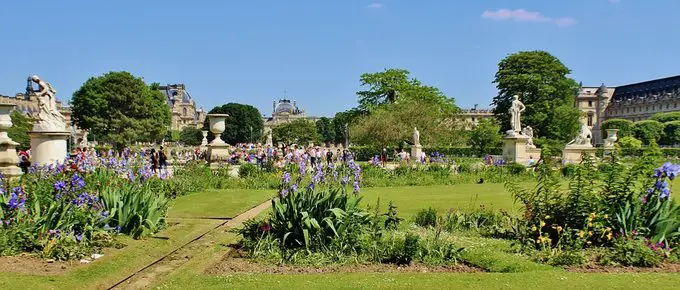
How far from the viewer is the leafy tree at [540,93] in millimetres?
50750

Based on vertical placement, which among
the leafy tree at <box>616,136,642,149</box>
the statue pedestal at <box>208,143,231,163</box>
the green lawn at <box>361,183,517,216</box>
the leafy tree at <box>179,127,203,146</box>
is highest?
the leafy tree at <box>179,127,203,146</box>

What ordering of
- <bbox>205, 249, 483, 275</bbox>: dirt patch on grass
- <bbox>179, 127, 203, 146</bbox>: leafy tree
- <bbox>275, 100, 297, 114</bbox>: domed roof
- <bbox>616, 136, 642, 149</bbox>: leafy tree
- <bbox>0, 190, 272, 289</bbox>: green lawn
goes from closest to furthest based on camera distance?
<bbox>0, 190, 272, 289</bbox>: green lawn
<bbox>205, 249, 483, 275</bbox>: dirt patch on grass
<bbox>616, 136, 642, 149</bbox>: leafy tree
<bbox>179, 127, 203, 146</bbox>: leafy tree
<bbox>275, 100, 297, 114</bbox>: domed roof

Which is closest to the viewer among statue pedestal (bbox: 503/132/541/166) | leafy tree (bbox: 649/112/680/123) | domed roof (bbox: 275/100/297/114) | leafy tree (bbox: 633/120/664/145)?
statue pedestal (bbox: 503/132/541/166)

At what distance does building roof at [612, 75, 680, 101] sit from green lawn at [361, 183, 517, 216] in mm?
110799

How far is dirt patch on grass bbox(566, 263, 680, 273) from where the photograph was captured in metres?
6.51

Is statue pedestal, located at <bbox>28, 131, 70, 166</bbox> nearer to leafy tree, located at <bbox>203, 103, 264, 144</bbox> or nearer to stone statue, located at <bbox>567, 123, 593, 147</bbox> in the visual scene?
stone statue, located at <bbox>567, 123, 593, 147</bbox>

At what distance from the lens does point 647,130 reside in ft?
270

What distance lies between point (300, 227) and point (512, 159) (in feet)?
78.9

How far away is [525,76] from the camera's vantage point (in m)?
51.7

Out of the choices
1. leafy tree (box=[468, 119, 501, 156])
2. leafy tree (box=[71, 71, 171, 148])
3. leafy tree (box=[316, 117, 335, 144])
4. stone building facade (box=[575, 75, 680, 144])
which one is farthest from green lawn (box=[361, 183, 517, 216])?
leafy tree (box=[316, 117, 335, 144])

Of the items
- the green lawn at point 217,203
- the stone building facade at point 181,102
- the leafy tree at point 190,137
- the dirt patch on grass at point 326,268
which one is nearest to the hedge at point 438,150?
the green lawn at point 217,203

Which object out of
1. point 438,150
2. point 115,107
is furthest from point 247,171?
point 115,107

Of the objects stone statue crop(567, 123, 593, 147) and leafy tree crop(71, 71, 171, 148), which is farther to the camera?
leafy tree crop(71, 71, 171, 148)

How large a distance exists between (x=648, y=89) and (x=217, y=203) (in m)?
126
